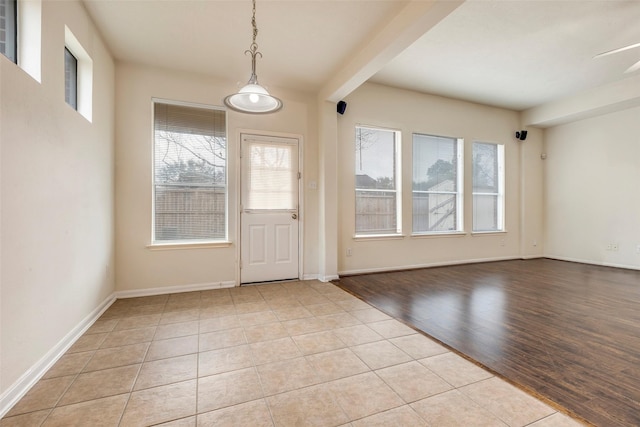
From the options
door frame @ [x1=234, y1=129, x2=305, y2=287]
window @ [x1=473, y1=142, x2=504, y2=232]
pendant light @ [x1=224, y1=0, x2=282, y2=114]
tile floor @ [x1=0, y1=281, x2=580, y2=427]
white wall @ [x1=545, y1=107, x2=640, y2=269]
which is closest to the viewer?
tile floor @ [x1=0, y1=281, x2=580, y2=427]

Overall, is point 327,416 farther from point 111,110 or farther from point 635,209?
point 635,209

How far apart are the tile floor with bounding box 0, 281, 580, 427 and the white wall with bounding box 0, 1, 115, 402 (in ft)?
1.05

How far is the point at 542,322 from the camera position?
2.75m

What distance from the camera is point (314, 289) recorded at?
3.90 meters

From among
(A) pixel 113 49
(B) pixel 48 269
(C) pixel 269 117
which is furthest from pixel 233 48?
(B) pixel 48 269

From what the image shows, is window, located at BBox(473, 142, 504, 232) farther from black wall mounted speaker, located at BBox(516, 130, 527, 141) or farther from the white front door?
the white front door

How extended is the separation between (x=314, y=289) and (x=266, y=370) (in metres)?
1.98

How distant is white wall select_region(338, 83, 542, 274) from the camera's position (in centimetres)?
470

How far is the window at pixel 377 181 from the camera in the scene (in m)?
4.84

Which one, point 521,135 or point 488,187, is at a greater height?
point 521,135

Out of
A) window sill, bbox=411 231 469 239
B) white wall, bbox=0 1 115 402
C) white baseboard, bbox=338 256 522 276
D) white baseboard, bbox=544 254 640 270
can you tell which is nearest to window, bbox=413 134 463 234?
window sill, bbox=411 231 469 239

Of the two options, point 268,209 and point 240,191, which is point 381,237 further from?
point 240,191

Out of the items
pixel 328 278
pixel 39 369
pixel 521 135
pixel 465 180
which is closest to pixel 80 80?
pixel 39 369

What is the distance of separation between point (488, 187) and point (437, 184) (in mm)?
1377
